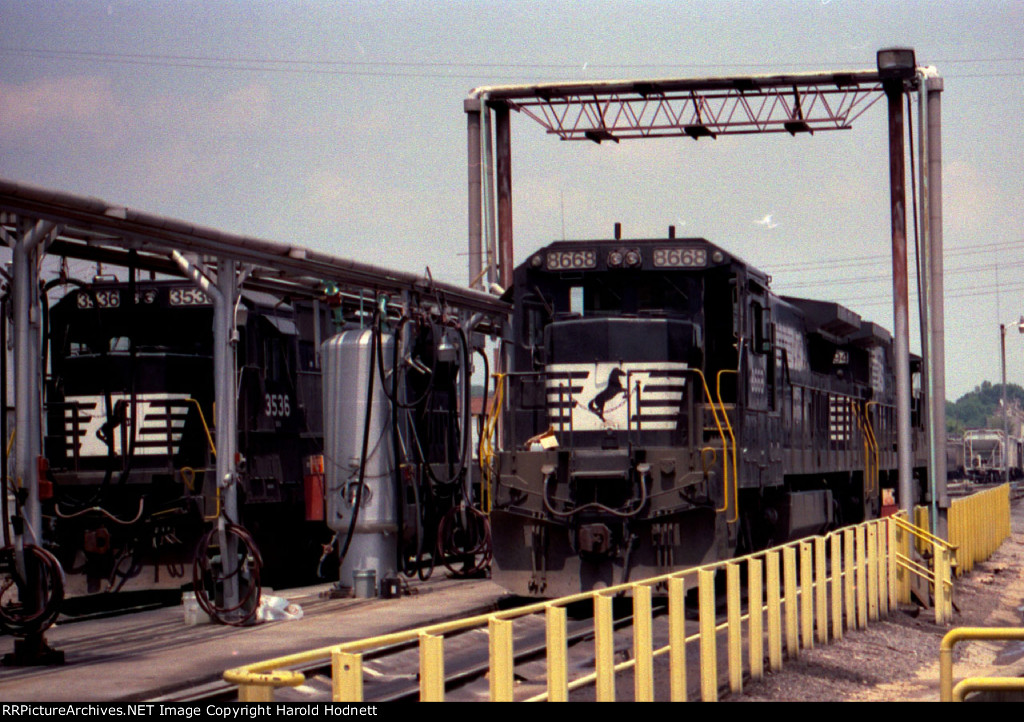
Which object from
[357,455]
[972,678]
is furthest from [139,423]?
[972,678]

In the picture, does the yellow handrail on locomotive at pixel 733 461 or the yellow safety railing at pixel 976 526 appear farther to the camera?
the yellow safety railing at pixel 976 526

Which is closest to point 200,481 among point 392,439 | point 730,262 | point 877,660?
point 392,439

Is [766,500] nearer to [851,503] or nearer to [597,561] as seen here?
[597,561]

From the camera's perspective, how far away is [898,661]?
14.2m

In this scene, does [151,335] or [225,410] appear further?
[151,335]

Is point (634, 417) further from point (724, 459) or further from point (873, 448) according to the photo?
point (873, 448)

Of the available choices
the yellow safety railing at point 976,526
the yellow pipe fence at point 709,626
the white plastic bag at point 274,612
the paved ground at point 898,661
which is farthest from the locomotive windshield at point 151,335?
the yellow safety railing at point 976,526

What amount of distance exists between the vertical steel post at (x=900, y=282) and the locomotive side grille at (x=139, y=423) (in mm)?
10499

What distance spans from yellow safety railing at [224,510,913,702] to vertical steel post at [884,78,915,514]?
341 cm

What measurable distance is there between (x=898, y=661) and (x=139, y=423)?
9673 mm

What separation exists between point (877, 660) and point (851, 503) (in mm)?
11856

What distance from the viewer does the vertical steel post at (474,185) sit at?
2378 cm

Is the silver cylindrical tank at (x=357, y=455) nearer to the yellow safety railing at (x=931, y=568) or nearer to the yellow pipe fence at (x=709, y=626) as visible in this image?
the yellow pipe fence at (x=709, y=626)

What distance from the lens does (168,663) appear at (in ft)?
41.1
